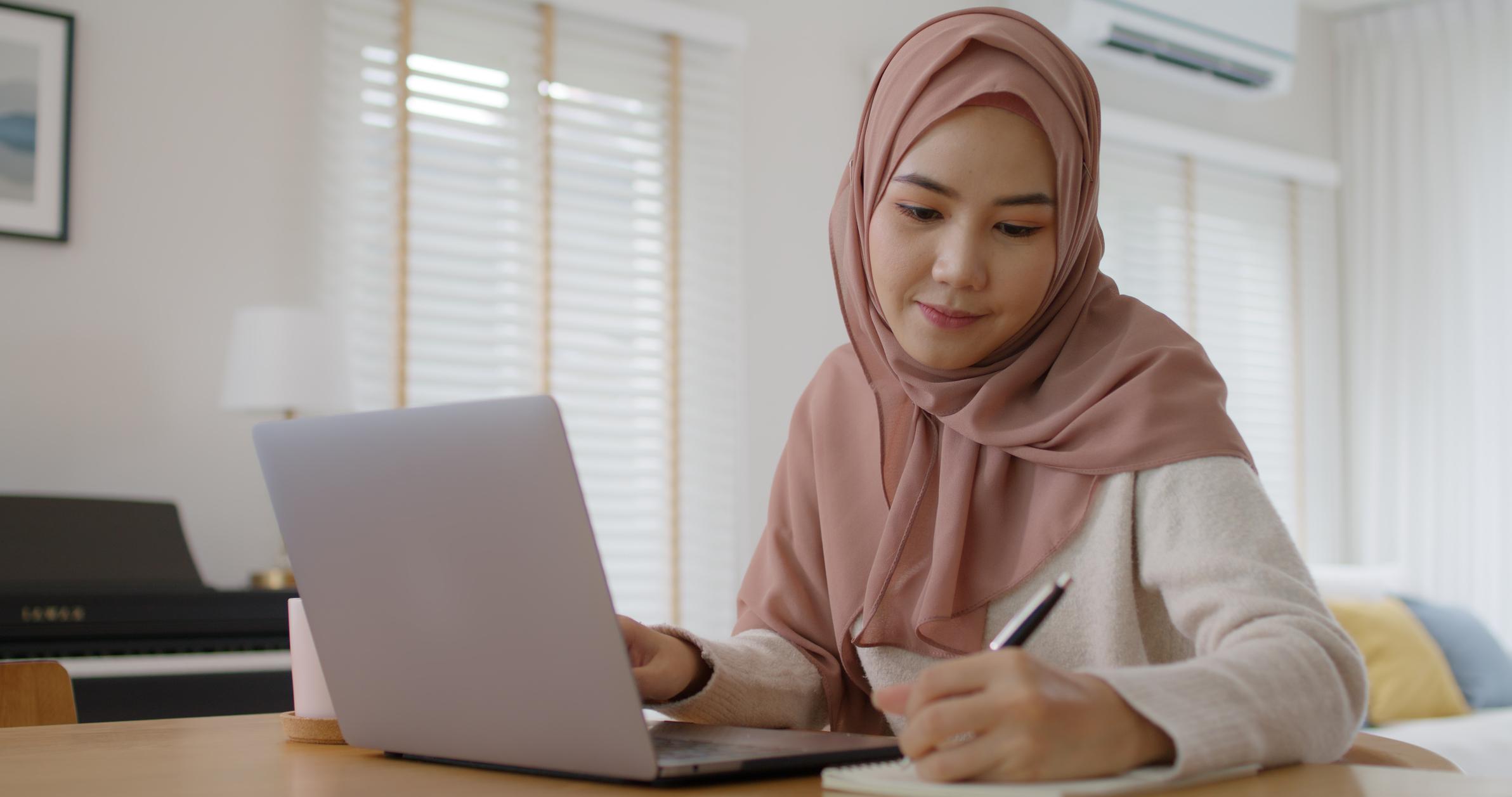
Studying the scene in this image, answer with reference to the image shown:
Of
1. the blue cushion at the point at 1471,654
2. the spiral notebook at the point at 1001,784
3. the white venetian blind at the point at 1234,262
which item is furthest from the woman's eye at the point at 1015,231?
the blue cushion at the point at 1471,654

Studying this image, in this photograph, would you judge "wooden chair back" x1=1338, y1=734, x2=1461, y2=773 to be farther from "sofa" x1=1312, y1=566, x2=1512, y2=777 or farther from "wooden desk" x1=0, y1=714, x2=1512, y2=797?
"sofa" x1=1312, y1=566, x2=1512, y2=777

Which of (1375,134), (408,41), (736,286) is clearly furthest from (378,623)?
(1375,134)

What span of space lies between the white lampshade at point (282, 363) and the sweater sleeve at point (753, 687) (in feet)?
4.83

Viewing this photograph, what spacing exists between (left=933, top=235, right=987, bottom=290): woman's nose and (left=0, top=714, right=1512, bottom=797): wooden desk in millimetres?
477

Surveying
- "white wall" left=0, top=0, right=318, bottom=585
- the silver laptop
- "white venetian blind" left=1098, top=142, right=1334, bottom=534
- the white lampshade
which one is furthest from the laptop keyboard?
"white venetian blind" left=1098, top=142, right=1334, bottom=534

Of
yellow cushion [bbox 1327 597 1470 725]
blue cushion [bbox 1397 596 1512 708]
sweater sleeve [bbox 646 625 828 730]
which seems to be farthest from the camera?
blue cushion [bbox 1397 596 1512 708]

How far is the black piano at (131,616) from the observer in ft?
7.04

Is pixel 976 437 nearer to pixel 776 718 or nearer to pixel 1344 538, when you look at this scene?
pixel 776 718

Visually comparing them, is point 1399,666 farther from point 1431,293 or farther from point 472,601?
point 472,601

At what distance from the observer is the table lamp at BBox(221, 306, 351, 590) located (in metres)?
2.44

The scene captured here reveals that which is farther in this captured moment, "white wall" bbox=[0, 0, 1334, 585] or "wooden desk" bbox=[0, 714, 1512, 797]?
"white wall" bbox=[0, 0, 1334, 585]

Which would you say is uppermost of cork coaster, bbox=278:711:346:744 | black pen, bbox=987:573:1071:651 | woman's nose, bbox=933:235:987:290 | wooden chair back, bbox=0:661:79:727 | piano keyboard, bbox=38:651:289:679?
woman's nose, bbox=933:235:987:290

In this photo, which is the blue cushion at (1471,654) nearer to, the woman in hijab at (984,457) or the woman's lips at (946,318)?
the woman in hijab at (984,457)

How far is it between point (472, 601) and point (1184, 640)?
609mm
